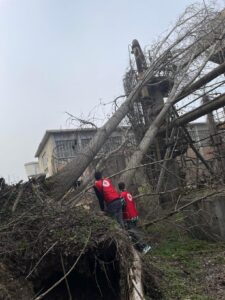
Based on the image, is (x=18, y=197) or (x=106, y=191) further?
(x=106, y=191)

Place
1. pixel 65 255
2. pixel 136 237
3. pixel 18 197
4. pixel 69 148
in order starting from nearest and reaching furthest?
pixel 65 255, pixel 18 197, pixel 136 237, pixel 69 148

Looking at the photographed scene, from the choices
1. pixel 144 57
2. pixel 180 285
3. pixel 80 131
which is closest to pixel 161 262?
pixel 180 285

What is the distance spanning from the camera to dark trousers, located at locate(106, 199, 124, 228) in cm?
744

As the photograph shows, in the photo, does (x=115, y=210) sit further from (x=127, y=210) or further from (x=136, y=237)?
(x=136, y=237)

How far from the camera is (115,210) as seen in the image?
7.45m

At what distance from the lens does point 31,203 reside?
22.6ft

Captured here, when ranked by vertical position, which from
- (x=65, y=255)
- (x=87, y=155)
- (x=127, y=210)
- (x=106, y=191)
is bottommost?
(x=65, y=255)

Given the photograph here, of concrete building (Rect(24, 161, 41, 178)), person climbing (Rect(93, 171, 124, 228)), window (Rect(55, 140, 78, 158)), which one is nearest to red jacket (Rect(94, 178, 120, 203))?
person climbing (Rect(93, 171, 124, 228))

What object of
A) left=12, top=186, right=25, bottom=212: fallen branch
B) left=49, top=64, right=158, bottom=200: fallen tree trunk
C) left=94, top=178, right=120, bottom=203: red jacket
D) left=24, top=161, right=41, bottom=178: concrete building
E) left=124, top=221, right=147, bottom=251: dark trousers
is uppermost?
left=24, top=161, right=41, bottom=178: concrete building

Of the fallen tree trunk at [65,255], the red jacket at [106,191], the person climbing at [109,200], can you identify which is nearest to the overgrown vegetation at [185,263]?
the fallen tree trunk at [65,255]

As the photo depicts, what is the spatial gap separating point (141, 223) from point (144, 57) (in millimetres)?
5979

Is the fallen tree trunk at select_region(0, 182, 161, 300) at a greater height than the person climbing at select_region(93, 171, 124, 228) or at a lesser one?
lesser

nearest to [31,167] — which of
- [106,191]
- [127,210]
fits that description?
[127,210]

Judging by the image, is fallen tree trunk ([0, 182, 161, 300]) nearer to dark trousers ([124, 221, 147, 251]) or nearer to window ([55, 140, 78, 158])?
dark trousers ([124, 221, 147, 251])
